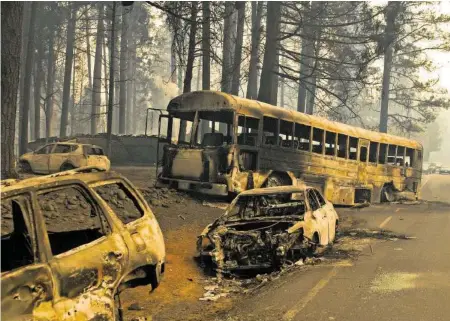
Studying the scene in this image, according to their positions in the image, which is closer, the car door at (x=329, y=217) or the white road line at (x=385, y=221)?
the car door at (x=329, y=217)

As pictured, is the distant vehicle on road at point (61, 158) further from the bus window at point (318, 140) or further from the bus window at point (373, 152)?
the bus window at point (373, 152)

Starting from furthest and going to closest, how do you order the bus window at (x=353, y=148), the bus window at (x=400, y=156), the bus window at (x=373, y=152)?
the bus window at (x=400, y=156)
the bus window at (x=373, y=152)
the bus window at (x=353, y=148)

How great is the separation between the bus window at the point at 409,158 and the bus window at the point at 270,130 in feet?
31.7

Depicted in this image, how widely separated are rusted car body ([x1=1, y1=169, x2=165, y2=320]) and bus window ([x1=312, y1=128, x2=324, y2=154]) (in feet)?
38.8

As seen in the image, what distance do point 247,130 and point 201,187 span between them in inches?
87.0

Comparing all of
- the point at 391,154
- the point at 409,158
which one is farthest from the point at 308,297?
the point at 409,158

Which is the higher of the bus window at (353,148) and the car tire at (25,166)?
the bus window at (353,148)

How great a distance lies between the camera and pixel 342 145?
1777cm

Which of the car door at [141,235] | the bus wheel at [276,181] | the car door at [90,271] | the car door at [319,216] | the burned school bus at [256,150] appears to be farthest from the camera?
the bus wheel at [276,181]

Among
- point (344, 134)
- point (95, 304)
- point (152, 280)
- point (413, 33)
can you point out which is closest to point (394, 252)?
point (152, 280)

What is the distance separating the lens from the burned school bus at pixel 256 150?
13.6 m

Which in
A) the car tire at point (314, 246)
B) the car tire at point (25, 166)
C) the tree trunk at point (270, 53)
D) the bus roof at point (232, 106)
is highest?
the tree trunk at point (270, 53)

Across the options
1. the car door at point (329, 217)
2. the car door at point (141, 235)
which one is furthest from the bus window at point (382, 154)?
the car door at point (141, 235)

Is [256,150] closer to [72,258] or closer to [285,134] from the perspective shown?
[285,134]
